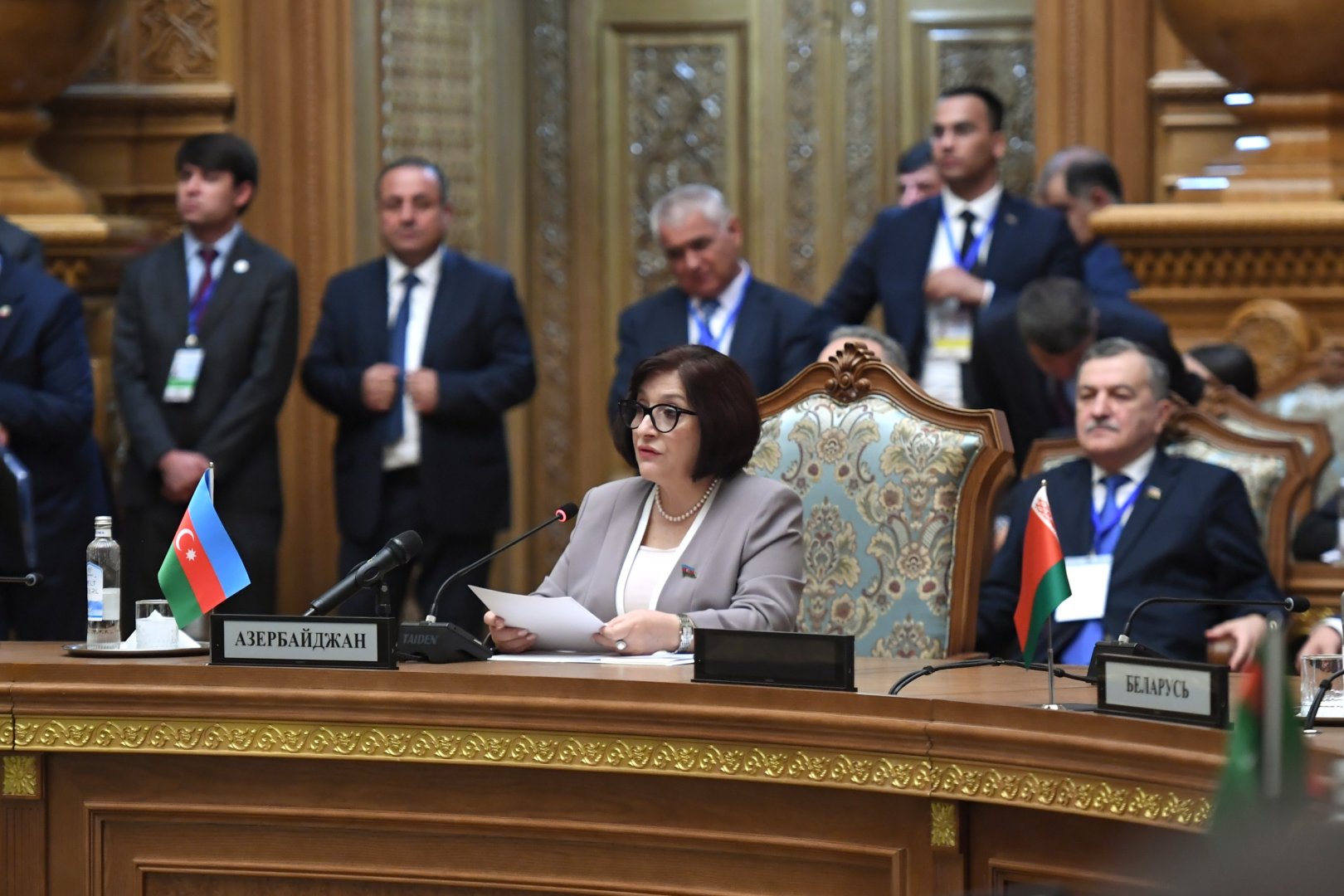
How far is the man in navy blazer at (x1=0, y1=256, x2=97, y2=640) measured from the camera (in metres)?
4.95

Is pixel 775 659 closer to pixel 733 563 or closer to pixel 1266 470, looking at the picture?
pixel 733 563

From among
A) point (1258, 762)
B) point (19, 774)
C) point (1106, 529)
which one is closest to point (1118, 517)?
point (1106, 529)

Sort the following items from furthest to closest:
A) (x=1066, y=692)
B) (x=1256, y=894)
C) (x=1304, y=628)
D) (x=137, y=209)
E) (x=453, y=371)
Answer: (x=137, y=209) → (x=453, y=371) → (x=1304, y=628) → (x=1066, y=692) → (x=1256, y=894)

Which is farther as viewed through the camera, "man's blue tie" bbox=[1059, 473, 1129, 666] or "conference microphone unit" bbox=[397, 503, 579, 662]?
"man's blue tie" bbox=[1059, 473, 1129, 666]

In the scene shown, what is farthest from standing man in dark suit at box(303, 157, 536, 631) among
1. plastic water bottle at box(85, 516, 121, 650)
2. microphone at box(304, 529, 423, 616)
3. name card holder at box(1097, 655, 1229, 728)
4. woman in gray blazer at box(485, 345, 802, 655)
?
name card holder at box(1097, 655, 1229, 728)

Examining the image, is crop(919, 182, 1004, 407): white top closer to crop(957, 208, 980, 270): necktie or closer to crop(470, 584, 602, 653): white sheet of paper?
crop(957, 208, 980, 270): necktie

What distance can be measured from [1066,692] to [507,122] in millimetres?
5357

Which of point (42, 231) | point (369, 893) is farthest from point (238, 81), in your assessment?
point (369, 893)

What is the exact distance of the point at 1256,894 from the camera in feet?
3.49

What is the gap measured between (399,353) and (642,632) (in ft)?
8.36

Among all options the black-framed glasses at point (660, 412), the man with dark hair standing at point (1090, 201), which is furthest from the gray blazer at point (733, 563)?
the man with dark hair standing at point (1090, 201)

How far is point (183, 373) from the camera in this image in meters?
5.37

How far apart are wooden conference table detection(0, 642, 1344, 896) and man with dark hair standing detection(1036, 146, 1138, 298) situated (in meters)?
2.86

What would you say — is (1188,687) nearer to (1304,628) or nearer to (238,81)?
(1304,628)
